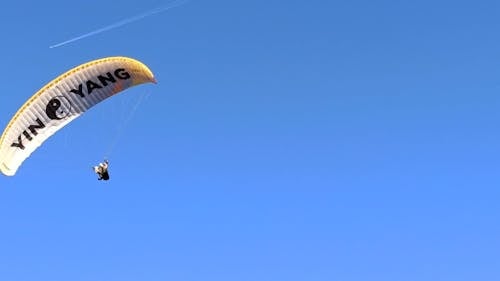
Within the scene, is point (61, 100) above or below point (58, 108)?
above

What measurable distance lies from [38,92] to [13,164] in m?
5.36

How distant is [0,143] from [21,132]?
1597 millimetres

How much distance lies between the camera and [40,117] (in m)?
63.2

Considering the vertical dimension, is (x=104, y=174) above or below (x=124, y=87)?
below

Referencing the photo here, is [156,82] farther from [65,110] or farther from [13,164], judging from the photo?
[13,164]

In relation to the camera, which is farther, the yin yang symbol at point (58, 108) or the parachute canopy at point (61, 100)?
the yin yang symbol at point (58, 108)

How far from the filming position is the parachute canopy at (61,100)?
203ft

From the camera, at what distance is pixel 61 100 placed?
6325 centimetres

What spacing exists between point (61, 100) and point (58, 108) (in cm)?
68

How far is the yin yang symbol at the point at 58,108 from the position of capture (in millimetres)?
63000

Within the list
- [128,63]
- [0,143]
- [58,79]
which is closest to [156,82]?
[128,63]

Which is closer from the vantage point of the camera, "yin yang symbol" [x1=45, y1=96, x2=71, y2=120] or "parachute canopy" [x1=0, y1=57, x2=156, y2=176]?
"parachute canopy" [x1=0, y1=57, x2=156, y2=176]

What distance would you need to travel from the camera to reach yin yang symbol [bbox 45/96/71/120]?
63.0 meters

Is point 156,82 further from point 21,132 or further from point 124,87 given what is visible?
point 21,132
